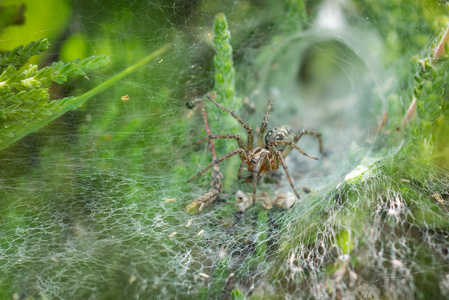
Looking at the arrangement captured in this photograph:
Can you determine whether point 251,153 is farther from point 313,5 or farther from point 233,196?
point 313,5

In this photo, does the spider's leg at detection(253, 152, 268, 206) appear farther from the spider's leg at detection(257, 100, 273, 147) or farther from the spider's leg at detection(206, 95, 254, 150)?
the spider's leg at detection(257, 100, 273, 147)

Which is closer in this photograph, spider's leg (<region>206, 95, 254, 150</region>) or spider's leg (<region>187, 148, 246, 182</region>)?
spider's leg (<region>187, 148, 246, 182</region>)

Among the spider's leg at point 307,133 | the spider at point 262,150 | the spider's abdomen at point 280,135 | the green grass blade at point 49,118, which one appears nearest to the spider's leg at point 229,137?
the spider at point 262,150

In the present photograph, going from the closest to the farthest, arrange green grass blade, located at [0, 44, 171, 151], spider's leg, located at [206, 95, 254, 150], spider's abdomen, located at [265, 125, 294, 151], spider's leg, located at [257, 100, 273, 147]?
green grass blade, located at [0, 44, 171, 151]
spider's leg, located at [206, 95, 254, 150]
spider's abdomen, located at [265, 125, 294, 151]
spider's leg, located at [257, 100, 273, 147]

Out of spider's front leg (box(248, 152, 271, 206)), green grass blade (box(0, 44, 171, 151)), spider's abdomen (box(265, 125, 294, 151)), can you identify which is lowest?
spider's front leg (box(248, 152, 271, 206))

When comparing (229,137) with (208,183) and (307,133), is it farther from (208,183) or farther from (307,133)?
(307,133)

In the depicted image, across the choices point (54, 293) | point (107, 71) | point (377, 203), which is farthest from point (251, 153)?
point (54, 293)

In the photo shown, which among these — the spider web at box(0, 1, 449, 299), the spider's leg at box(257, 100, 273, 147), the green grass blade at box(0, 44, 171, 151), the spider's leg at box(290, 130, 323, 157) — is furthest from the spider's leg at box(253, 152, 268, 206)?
the green grass blade at box(0, 44, 171, 151)
